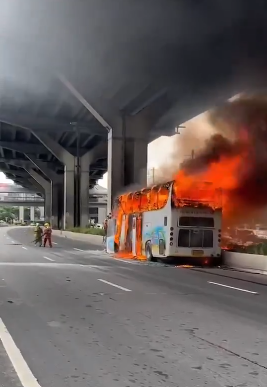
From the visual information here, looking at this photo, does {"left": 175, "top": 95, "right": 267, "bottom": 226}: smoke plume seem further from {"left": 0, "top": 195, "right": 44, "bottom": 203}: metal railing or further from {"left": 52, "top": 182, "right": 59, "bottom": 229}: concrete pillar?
{"left": 0, "top": 195, "right": 44, "bottom": 203}: metal railing

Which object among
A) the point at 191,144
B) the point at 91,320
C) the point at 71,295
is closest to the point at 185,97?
the point at 191,144

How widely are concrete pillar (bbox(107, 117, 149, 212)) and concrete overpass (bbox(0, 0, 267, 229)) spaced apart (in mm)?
75

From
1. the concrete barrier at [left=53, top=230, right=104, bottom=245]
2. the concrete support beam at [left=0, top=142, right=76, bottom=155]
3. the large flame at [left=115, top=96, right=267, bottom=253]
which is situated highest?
the concrete support beam at [left=0, top=142, right=76, bottom=155]

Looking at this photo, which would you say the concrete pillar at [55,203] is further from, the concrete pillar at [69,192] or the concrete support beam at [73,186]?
the concrete pillar at [69,192]

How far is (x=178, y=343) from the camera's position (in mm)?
6910

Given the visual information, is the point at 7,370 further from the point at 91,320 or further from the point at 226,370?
the point at 91,320

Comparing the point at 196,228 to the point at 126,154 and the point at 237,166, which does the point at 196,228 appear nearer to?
the point at 237,166

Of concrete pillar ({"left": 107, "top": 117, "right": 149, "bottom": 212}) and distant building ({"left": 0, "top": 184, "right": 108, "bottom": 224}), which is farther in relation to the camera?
distant building ({"left": 0, "top": 184, "right": 108, "bottom": 224})

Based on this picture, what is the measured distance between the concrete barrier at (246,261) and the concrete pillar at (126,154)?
747 inches

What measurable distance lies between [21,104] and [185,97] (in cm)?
1514

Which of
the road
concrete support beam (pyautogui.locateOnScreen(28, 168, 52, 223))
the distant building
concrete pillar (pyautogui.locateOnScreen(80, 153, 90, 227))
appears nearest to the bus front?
the road

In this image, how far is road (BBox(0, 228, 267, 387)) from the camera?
5449mm

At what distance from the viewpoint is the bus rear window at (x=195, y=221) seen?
1977 centimetres

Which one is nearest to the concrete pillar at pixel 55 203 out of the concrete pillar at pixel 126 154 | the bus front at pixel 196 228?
the concrete pillar at pixel 126 154
